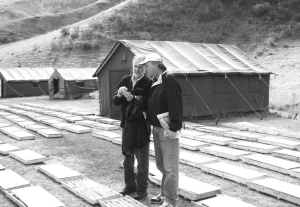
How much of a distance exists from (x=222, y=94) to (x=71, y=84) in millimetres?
13274

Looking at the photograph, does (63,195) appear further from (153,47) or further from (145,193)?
(153,47)

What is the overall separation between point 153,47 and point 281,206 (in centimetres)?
1051

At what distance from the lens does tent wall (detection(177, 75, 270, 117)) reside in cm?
1341

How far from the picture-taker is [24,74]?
2842 centimetres

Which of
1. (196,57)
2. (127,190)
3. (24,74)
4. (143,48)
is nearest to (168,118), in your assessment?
(127,190)

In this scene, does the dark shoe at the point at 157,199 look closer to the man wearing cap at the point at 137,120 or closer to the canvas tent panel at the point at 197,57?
the man wearing cap at the point at 137,120

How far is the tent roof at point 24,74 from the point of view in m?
27.7

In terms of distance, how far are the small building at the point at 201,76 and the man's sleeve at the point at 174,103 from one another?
866cm

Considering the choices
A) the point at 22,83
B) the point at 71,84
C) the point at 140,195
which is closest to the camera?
the point at 140,195

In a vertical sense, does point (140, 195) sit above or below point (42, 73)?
below

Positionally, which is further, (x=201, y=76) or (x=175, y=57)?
(x=175, y=57)

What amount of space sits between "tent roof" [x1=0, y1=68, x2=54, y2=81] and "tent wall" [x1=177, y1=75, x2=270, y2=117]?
1846cm

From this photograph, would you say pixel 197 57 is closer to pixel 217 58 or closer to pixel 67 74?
pixel 217 58

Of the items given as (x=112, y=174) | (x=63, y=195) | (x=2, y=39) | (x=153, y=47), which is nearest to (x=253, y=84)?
(x=153, y=47)
